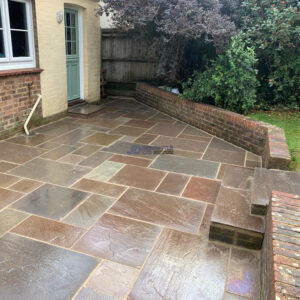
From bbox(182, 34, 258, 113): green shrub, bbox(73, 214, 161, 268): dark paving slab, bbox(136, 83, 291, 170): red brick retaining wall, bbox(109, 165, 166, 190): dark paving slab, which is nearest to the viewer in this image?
bbox(73, 214, 161, 268): dark paving slab

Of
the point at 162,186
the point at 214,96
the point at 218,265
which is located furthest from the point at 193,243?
the point at 214,96

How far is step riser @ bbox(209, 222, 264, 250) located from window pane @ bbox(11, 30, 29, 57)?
14.9 ft

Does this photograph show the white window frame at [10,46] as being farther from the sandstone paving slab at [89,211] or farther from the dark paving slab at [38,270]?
the dark paving slab at [38,270]

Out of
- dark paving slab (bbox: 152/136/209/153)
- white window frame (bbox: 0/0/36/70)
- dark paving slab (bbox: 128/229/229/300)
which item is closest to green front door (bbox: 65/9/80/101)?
white window frame (bbox: 0/0/36/70)

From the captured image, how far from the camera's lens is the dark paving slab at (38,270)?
6.81 ft

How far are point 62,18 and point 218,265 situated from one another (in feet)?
18.1

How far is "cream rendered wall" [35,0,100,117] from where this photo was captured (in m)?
5.65

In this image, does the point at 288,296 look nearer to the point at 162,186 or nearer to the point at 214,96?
the point at 162,186

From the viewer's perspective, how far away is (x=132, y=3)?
585cm

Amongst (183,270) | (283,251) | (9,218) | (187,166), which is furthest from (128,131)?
(283,251)

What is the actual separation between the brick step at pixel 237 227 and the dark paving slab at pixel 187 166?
45.8 inches

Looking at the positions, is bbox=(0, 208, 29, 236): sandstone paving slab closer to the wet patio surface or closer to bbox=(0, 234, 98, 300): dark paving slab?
the wet patio surface

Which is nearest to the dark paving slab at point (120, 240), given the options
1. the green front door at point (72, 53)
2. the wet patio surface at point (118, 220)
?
the wet patio surface at point (118, 220)

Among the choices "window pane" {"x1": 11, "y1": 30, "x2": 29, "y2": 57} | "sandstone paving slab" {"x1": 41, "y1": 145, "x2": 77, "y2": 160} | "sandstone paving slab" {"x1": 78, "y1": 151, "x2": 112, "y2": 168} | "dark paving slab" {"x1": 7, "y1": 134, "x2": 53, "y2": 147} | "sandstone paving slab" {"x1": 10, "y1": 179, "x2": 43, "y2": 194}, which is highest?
"window pane" {"x1": 11, "y1": 30, "x2": 29, "y2": 57}
